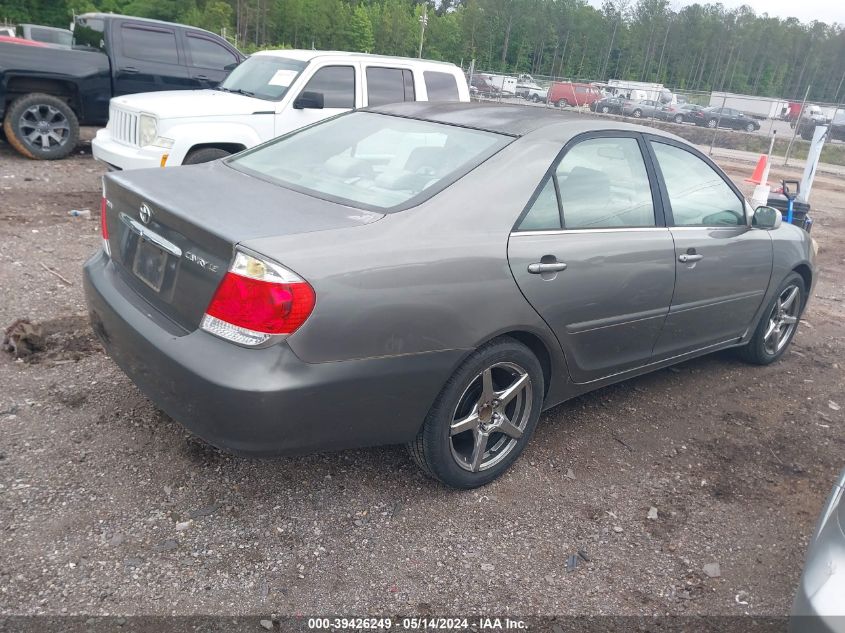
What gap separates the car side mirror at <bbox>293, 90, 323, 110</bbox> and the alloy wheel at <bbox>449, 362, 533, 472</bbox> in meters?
5.21

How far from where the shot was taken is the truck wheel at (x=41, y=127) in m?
8.95

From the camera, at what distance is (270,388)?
2.31 m

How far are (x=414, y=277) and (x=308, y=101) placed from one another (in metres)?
5.42

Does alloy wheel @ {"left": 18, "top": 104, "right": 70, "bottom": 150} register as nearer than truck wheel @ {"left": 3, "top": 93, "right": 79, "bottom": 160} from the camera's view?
No

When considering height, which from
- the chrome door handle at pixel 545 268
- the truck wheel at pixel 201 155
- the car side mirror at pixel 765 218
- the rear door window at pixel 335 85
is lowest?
the truck wheel at pixel 201 155

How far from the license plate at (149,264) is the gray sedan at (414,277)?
10 mm

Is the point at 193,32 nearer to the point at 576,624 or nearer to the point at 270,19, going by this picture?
the point at 576,624

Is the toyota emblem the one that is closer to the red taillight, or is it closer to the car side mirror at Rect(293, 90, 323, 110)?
the red taillight

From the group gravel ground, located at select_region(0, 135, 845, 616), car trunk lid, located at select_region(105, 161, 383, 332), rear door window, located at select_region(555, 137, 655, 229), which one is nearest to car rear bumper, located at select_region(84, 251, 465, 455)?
car trunk lid, located at select_region(105, 161, 383, 332)

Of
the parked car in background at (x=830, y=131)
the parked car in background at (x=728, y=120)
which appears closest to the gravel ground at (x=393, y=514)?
the parked car in background at (x=830, y=131)

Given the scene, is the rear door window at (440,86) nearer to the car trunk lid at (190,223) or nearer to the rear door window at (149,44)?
the rear door window at (149,44)

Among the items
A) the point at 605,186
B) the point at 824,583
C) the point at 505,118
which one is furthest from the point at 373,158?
the point at 824,583

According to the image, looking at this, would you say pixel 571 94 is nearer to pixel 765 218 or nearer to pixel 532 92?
pixel 532 92

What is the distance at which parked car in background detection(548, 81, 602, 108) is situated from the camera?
31.4 metres
